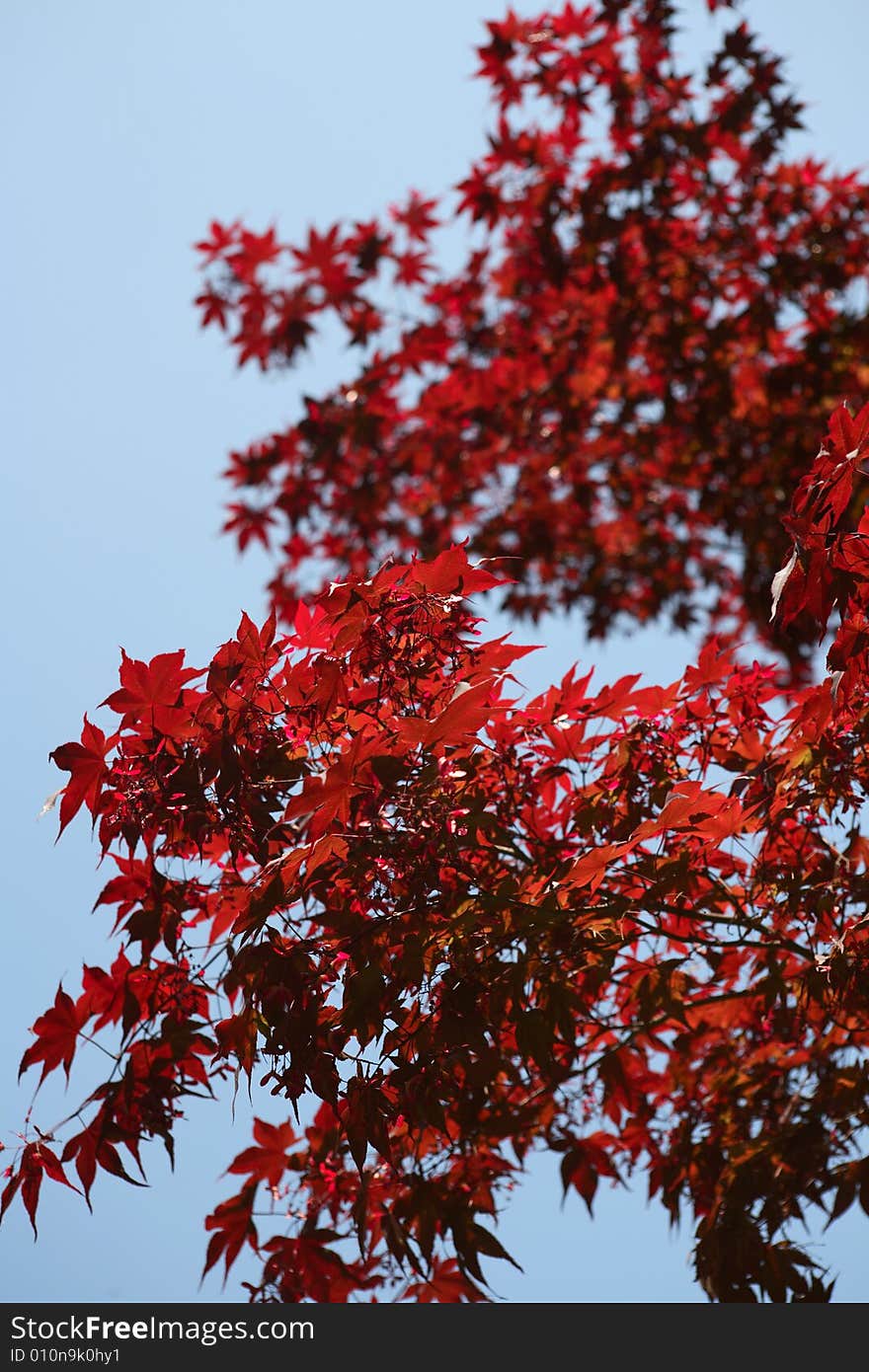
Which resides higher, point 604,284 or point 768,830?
point 604,284

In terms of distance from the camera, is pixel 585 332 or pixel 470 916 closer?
pixel 470 916

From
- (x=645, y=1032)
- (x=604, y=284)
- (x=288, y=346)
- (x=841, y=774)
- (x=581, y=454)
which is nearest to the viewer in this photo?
(x=841, y=774)

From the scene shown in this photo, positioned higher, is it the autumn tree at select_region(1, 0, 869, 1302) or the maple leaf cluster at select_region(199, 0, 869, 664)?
the maple leaf cluster at select_region(199, 0, 869, 664)

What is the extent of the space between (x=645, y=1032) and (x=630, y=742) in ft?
2.18

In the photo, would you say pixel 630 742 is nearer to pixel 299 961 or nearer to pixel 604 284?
pixel 299 961

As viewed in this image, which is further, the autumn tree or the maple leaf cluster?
the maple leaf cluster

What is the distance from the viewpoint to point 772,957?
91.6 inches

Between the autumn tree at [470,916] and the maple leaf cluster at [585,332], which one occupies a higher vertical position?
the maple leaf cluster at [585,332]

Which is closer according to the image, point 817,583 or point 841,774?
point 817,583

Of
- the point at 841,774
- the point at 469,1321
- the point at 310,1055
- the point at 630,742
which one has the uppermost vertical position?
the point at 630,742

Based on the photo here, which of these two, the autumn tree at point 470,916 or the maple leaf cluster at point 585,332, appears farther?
the maple leaf cluster at point 585,332

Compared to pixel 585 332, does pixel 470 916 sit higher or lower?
lower

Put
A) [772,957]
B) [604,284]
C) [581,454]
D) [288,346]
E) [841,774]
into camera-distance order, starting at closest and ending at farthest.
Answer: [841,774], [772,957], [288,346], [604,284], [581,454]

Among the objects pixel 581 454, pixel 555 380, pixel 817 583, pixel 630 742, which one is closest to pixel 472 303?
pixel 555 380
